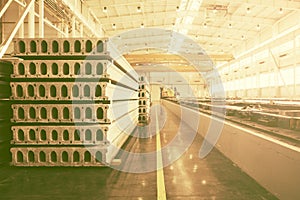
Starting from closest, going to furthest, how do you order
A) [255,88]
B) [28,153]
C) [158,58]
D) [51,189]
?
[51,189], [28,153], [158,58], [255,88]

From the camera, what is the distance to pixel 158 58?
16.6m

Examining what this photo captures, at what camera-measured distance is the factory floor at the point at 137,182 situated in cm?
405

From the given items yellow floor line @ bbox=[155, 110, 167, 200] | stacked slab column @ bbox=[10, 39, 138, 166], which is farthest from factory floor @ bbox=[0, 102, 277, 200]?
stacked slab column @ bbox=[10, 39, 138, 166]

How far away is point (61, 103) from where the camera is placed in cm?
566

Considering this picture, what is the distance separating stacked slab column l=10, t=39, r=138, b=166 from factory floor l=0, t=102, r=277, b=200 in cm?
30

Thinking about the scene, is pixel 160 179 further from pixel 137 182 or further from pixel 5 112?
pixel 5 112

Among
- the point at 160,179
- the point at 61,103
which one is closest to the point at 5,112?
the point at 61,103

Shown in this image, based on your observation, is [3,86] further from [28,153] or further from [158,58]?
[158,58]

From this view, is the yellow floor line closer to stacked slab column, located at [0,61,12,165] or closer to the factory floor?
the factory floor

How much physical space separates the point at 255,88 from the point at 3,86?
78.5 feet

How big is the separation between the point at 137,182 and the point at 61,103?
223 centimetres

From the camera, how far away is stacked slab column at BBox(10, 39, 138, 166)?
5504mm

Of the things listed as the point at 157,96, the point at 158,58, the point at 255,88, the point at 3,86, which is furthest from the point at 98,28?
the point at 157,96

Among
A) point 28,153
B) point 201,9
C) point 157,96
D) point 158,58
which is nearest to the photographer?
point 28,153
